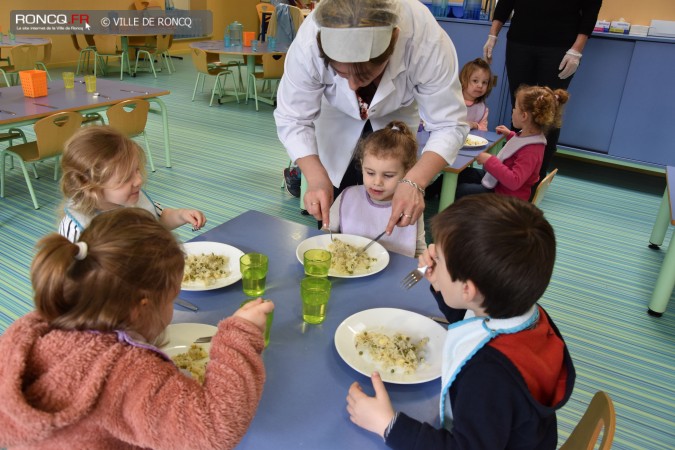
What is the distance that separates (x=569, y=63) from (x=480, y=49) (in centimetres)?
136

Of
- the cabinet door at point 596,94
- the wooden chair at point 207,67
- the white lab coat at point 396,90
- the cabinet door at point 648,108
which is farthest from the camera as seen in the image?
the wooden chair at point 207,67

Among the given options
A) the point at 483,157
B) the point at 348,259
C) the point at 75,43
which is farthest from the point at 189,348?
the point at 75,43

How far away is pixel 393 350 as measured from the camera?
1168mm

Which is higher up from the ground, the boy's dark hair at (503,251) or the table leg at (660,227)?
the boy's dark hair at (503,251)

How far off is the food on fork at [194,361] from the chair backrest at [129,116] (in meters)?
2.98

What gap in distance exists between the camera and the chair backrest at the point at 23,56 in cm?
557

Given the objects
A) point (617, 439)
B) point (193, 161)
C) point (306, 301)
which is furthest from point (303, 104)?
point (193, 161)

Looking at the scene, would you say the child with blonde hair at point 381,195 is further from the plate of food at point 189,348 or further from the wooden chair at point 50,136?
the wooden chair at point 50,136

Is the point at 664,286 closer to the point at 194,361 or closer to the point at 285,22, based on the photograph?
the point at 194,361

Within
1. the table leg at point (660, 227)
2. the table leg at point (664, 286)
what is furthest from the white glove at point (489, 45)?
the table leg at point (664, 286)

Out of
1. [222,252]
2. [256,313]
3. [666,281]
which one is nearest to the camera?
[256,313]

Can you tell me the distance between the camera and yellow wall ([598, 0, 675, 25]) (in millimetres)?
5340

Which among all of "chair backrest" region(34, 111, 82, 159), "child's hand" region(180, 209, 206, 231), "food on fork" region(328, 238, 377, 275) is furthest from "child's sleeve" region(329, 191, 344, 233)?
"chair backrest" region(34, 111, 82, 159)

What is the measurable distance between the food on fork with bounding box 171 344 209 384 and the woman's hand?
764 mm
